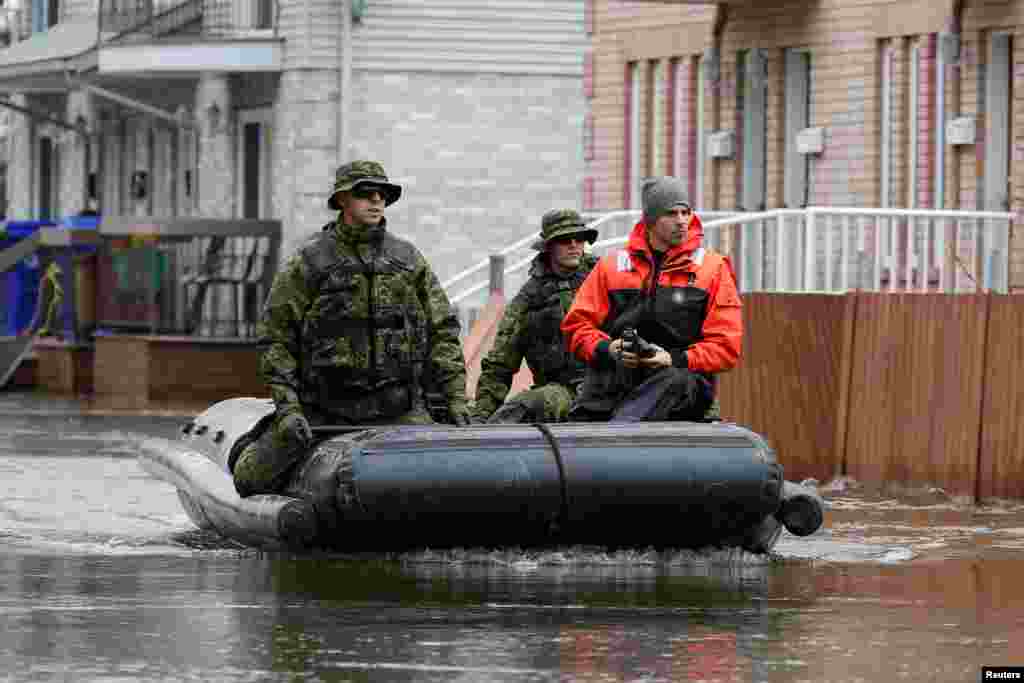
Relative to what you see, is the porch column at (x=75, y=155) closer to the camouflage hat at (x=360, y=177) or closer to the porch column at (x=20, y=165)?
the porch column at (x=20, y=165)

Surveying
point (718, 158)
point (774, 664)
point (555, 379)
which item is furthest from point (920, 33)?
point (774, 664)

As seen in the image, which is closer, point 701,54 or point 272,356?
point 272,356

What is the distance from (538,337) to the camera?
1496 cm

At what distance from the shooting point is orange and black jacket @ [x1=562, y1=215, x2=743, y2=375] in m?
13.4

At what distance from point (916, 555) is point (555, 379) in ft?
6.50

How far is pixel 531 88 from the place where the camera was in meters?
39.2

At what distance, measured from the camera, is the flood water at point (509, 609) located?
9.48 m

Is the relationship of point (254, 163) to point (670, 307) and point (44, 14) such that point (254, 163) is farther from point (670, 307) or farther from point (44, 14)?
point (670, 307)

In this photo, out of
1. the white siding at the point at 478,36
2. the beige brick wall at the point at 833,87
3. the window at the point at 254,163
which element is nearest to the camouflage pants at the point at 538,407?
the beige brick wall at the point at 833,87

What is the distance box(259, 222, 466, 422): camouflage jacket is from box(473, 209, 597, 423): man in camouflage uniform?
2.88 ft

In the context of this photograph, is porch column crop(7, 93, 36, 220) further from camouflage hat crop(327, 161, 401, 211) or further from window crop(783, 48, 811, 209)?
camouflage hat crop(327, 161, 401, 211)

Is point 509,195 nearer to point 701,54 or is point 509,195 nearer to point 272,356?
point 701,54

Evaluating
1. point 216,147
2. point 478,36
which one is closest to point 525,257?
point 478,36

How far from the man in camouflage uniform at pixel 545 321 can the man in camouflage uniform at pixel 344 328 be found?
84 cm
